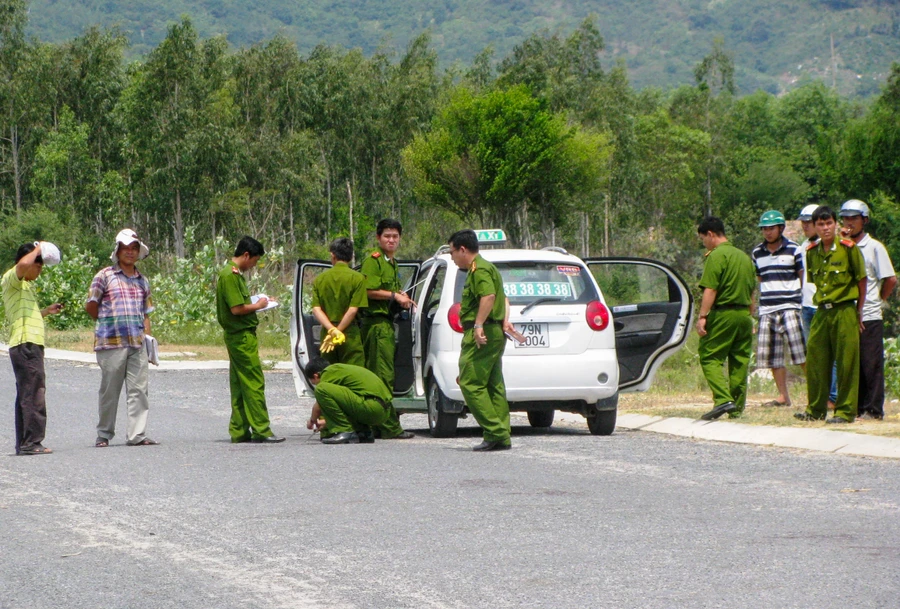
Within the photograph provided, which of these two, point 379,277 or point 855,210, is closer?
point 855,210

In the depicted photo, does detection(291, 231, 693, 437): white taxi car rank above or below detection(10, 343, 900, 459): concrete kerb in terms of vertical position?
above

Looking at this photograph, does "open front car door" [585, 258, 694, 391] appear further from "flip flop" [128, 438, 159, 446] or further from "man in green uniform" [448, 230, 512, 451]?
"flip flop" [128, 438, 159, 446]

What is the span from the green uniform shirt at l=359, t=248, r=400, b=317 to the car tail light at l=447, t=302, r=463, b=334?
30.6 inches

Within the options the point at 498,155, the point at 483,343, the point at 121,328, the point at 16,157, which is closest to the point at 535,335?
the point at 483,343

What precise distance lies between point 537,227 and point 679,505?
83402 mm

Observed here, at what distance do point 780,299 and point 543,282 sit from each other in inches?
101

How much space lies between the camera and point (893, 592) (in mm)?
5605

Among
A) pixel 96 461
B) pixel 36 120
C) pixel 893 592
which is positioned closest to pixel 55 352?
pixel 96 461

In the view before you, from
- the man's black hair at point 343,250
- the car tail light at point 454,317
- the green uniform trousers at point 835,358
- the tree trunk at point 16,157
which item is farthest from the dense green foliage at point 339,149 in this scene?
the green uniform trousers at point 835,358

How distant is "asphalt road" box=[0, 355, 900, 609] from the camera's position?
5.78 metres

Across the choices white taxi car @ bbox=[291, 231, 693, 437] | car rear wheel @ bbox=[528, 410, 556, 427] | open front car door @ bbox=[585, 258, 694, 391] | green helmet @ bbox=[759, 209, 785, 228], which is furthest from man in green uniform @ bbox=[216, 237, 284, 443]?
green helmet @ bbox=[759, 209, 785, 228]

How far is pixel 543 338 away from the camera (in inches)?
463

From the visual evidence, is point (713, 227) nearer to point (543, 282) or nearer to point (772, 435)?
point (543, 282)

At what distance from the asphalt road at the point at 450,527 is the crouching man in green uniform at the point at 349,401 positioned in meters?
0.40
